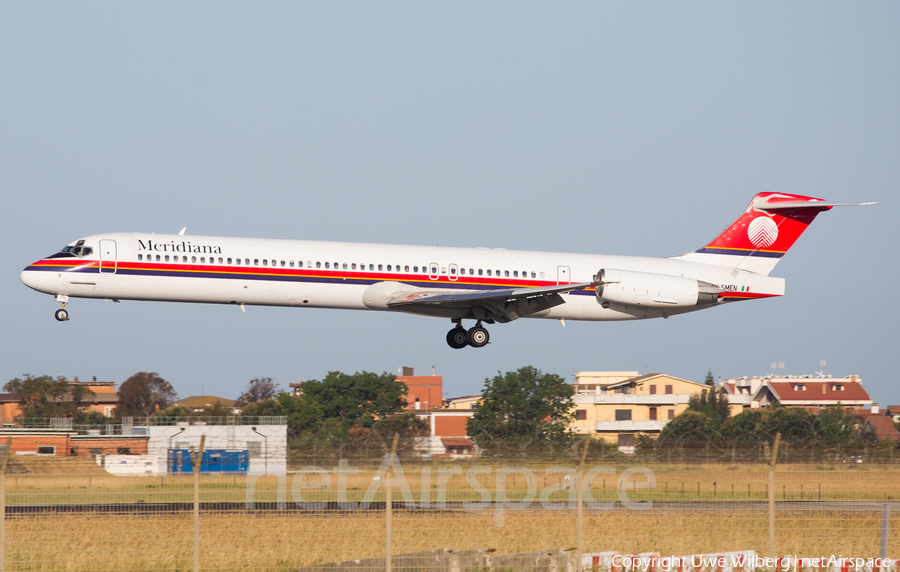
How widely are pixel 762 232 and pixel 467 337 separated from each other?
1149 centimetres

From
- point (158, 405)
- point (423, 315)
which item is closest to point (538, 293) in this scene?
point (423, 315)

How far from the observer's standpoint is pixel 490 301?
29547 mm

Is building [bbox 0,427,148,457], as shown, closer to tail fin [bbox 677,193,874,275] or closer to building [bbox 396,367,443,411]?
tail fin [bbox 677,193,874,275]

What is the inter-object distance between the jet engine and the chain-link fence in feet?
32.8

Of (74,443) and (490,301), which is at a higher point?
(490,301)

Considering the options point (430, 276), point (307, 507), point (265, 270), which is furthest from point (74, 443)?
point (430, 276)

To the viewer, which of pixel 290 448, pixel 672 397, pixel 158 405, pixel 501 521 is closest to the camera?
pixel 290 448

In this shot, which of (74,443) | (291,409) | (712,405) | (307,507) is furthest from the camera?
(712,405)

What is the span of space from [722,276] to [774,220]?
9.95 ft

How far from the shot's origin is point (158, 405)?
4406cm

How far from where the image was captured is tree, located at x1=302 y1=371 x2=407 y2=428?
33.3m

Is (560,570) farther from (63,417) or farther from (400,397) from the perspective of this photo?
(63,417)
